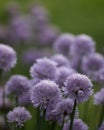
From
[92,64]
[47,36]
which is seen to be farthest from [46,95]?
[47,36]

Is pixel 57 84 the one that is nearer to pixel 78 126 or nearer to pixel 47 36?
pixel 78 126

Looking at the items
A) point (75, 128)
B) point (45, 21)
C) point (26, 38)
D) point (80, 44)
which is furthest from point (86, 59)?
point (45, 21)

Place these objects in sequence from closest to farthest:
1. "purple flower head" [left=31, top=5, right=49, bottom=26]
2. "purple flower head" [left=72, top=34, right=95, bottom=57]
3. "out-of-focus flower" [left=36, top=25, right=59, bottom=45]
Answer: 1. "purple flower head" [left=72, top=34, right=95, bottom=57]
2. "out-of-focus flower" [left=36, top=25, right=59, bottom=45]
3. "purple flower head" [left=31, top=5, right=49, bottom=26]

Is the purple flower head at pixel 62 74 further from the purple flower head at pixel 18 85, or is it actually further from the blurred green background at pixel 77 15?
the blurred green background at pixel 77 15

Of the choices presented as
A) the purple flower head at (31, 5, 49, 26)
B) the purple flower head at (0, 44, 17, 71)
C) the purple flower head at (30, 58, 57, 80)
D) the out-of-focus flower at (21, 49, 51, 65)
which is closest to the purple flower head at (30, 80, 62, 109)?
the purple flower head at (30, 58, 57, 80)

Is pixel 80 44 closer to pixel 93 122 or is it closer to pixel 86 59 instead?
pixel 86 59

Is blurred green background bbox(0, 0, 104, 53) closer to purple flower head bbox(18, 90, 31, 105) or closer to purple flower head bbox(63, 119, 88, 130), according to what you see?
purple flower head bbox(18, 90, 31, 105)
